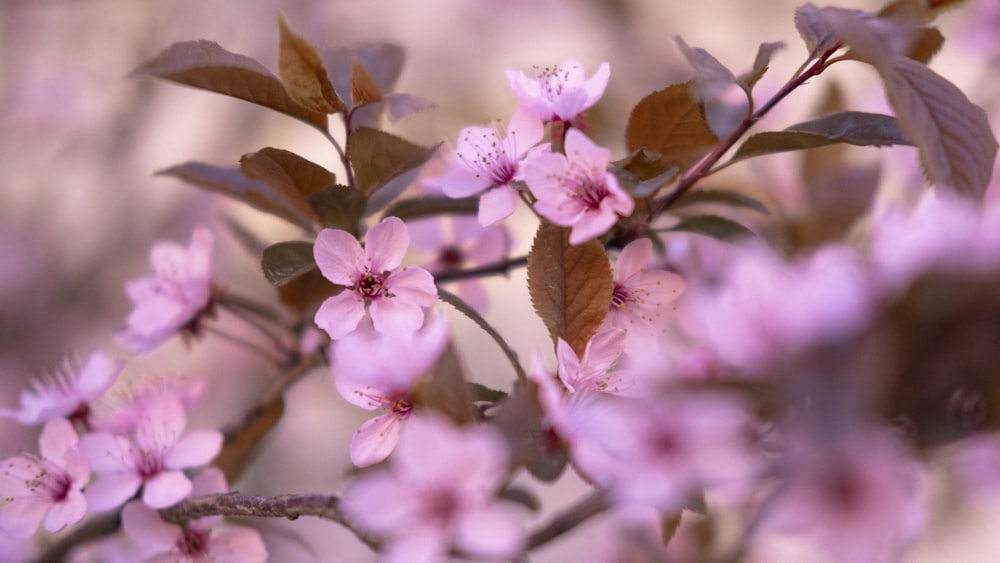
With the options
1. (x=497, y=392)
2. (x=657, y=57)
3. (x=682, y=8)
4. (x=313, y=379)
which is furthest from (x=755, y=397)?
(x=682, y=8)

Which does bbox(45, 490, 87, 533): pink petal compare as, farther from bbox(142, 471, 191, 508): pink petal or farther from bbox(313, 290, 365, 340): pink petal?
bbox(313, 290, 365, 340): pink petal

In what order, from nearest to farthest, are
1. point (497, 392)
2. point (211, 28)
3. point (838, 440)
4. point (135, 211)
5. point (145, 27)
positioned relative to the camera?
point (838, 440), point (497, 392), point (135, 211), point (145, 27), point (211, 28)

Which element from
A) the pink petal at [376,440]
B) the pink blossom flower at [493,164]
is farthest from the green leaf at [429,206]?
the pink petal at [376,440]

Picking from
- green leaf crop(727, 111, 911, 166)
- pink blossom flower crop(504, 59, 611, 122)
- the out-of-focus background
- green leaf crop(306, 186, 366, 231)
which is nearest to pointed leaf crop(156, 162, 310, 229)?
green leaf crop(306, 186, 366, 231)

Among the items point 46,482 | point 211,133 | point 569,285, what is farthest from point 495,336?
point 211,133

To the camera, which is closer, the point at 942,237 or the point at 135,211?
the point at 942,237

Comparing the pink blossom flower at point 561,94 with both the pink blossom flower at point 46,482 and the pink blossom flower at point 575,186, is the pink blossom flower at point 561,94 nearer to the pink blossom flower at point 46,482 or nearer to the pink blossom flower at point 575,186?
the pink blossom flower at point 575,186

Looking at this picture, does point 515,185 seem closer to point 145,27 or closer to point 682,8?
point 145,27
